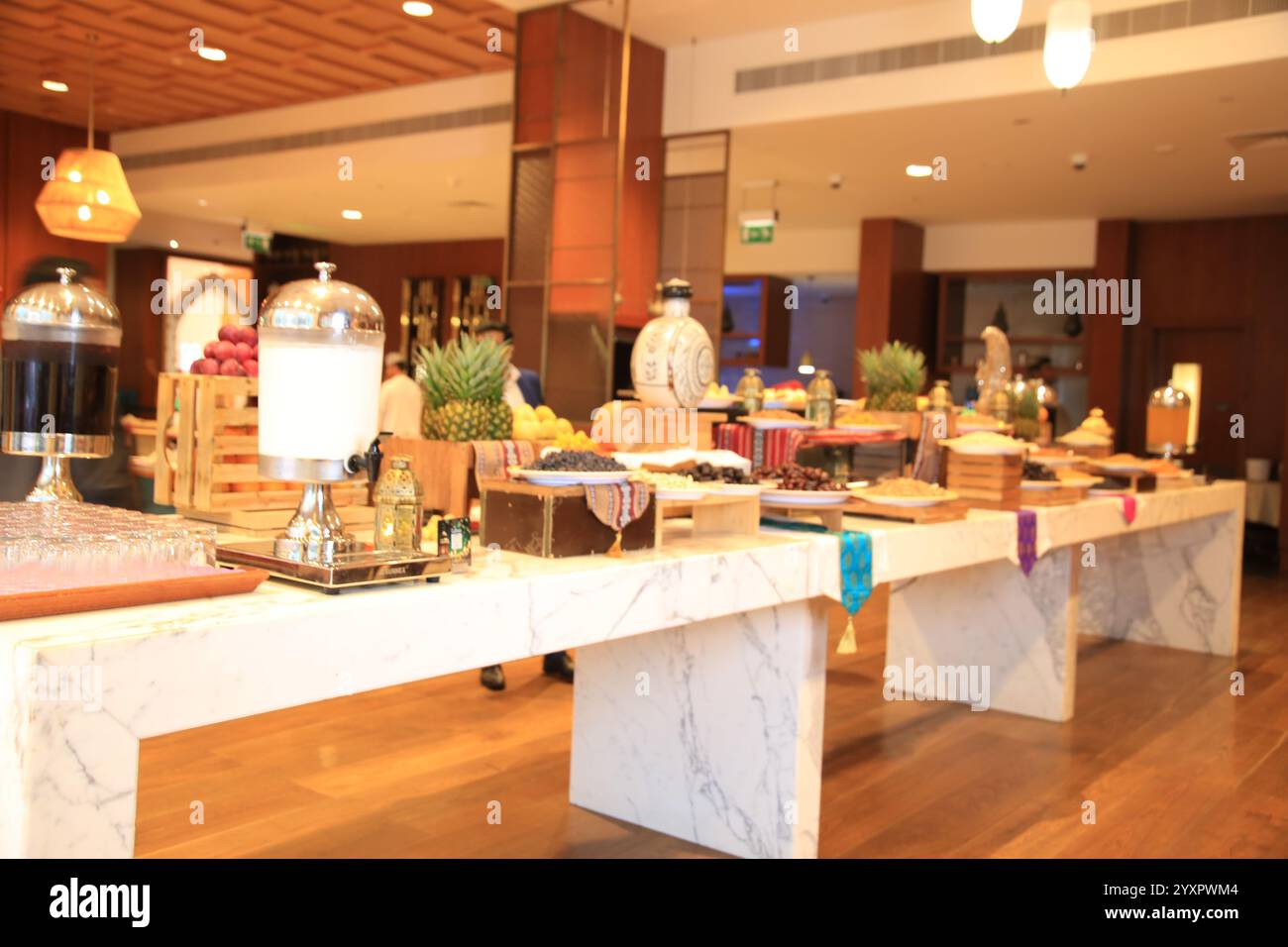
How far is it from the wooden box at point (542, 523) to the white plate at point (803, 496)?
1.90 ft

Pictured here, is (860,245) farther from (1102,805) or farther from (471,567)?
(471,567)

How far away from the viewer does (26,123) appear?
11.3m

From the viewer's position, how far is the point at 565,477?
7.54ft

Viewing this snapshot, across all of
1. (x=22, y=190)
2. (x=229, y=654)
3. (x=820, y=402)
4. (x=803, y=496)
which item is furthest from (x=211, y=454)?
(x=22, y=190)

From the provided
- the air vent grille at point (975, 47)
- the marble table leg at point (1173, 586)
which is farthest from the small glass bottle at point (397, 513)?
the air vent grille at point (975, 47)

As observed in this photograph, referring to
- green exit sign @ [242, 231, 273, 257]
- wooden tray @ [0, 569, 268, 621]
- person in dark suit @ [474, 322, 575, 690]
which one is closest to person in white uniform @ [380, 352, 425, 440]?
person in dark suit @ [474, 322, 575, 690]

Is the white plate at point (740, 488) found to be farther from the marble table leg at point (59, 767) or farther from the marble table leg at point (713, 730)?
the marble table leg at point (59, 767)

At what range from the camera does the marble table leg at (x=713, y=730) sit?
2.77 metres

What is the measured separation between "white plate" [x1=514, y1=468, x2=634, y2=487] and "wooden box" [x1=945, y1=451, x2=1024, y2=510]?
1.84 metres

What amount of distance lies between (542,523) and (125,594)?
0.88 meters

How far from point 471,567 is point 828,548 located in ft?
3.34

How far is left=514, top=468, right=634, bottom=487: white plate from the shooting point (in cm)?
229

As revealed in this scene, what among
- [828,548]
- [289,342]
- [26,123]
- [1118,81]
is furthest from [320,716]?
[26,123]

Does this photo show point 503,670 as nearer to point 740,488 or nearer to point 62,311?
point 740,488
